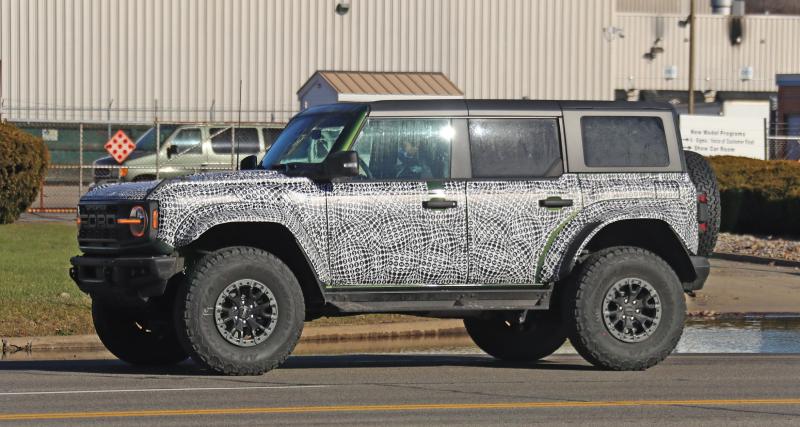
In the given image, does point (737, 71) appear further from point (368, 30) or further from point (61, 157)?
point (61, 157)

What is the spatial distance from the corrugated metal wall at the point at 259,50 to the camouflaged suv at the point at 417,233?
40.7 metres

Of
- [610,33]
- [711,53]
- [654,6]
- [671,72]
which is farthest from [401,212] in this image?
[654,6]

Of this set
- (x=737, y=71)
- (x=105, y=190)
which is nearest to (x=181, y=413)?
(x=105, y=190)

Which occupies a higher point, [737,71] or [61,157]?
[737,71]

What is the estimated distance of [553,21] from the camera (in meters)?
59.1

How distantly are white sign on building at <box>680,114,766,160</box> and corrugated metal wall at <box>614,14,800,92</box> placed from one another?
1270 inches

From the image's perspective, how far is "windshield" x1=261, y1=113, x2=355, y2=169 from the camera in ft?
37.1

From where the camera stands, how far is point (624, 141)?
1173 cm

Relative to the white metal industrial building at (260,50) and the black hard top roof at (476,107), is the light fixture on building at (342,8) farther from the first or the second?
the black hard top roof at (476,107)

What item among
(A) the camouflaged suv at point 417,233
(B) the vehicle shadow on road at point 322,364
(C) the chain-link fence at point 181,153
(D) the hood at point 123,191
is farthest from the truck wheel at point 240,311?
(C) the chain-link fence at point 181,153

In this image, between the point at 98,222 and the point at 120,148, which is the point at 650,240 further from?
the point at 120,148

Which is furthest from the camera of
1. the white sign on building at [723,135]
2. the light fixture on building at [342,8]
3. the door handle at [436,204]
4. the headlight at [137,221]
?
the light fixture on building at [342,8]

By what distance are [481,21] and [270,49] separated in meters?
8.12

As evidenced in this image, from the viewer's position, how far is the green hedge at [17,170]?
25.5m
